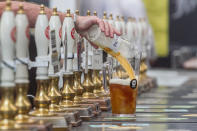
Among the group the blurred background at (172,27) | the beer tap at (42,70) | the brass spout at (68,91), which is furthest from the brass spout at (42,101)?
the blurred background at (172,27)

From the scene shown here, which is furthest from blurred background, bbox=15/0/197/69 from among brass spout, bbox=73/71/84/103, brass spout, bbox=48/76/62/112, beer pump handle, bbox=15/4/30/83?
beer pump handle, bbox=15/4/30/83

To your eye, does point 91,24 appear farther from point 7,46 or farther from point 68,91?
point 7,46

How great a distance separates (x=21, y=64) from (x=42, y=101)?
10.0 inches

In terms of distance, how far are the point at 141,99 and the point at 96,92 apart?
837 mm

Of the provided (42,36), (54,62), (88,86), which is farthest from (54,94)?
(88,86)

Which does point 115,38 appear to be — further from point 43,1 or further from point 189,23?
point 189,23

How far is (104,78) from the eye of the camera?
3.34 m

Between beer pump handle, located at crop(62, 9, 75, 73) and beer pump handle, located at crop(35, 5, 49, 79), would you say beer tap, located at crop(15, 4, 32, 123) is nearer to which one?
beer pump handle, located at crop(35, 5, 49, 79)

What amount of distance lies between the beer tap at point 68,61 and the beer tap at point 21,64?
614mm

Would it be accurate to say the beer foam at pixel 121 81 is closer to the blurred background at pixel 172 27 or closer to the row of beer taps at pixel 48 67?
the row of beer taps at pixel 48 67

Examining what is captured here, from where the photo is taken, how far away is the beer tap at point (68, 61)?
119 inches

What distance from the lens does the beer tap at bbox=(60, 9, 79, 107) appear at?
119 inches

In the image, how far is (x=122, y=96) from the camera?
121 inches

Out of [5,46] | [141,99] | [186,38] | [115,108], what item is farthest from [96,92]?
[186,38]
